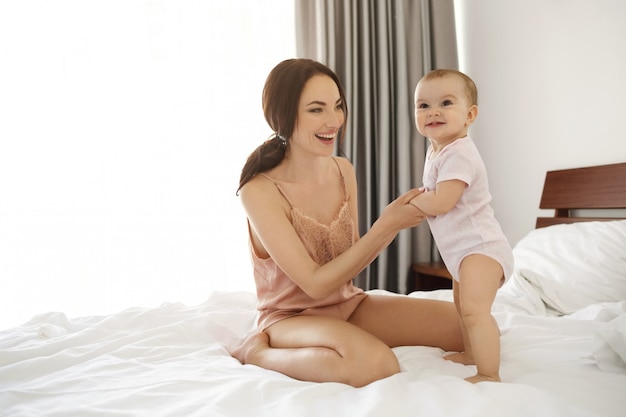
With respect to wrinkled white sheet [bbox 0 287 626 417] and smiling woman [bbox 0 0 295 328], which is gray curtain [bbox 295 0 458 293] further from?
wrinkled white sheet [bbox 0 287 626 417]

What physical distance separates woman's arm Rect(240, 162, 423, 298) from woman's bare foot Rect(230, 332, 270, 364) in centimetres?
18

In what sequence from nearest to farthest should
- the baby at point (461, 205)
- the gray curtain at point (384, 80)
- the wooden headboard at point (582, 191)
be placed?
the baby at point (461, 205)
the wooden headboard at point (582, 191)
the gray curtain at point (384, 80)

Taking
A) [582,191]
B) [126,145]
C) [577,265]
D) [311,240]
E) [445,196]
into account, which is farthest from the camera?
[126,145]

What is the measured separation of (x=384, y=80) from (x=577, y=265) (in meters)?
1.86

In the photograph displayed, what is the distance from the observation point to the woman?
59.7 inches

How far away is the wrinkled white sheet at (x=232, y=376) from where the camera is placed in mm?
1006

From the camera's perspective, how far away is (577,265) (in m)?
2.07

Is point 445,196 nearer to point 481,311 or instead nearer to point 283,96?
point 481,311

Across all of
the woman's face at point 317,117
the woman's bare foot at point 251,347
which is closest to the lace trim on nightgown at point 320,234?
the woman's face at point 317,117

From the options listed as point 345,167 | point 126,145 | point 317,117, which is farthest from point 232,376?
point 126,145

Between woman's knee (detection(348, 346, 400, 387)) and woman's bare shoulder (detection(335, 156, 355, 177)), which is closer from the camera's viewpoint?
woman's knee (detection(348, 346, 400, 387))

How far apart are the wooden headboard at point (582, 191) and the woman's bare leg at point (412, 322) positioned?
4.13ft

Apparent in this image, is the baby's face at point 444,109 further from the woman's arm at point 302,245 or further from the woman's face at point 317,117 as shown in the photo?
the woman's face at point 317,117

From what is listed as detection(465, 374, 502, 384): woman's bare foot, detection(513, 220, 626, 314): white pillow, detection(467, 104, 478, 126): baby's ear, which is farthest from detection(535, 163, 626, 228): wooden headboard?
detection(465, 374, 502, 384): woman's bare foot
